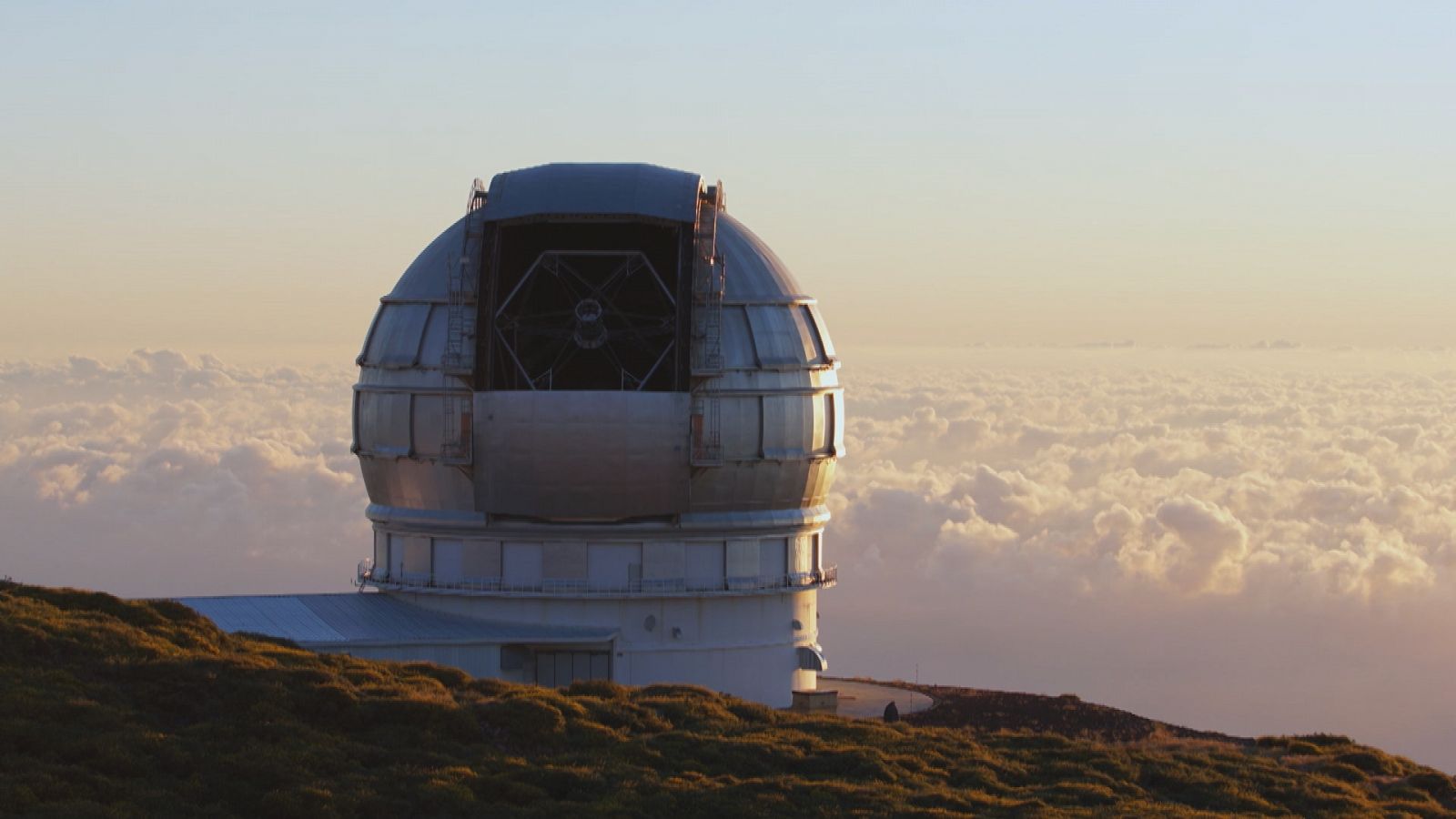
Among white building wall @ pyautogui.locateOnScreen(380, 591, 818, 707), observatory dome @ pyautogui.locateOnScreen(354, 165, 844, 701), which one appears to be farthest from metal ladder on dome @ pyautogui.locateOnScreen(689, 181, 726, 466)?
white building wall @ pyautogui.locateOnScreen(380, 591, 818, 707)

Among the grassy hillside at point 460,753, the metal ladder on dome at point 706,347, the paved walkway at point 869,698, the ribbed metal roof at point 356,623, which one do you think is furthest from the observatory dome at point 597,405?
the grassy hillside at point 460,753

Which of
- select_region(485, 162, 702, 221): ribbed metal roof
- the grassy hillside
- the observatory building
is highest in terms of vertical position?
select_region(485, 162, 702, 221): ribbed metal roof

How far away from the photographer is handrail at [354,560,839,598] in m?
51.6

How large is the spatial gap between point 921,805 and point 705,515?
17.0m

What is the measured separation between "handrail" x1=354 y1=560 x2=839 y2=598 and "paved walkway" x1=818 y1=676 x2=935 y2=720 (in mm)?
3908

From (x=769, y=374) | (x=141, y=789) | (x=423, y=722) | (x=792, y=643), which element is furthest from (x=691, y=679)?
(x=141, y=789)

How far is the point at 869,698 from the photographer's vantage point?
57844 millimetres

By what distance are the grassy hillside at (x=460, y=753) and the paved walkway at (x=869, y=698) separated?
9.11 metres

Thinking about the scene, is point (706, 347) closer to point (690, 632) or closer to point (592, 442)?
point (592, 442)

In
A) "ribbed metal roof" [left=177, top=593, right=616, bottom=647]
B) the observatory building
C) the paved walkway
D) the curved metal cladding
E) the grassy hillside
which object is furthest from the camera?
the paved walkway

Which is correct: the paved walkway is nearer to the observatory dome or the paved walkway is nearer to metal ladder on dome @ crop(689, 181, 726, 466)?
the observatory dome

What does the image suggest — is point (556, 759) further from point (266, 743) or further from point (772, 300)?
point (772, 300)

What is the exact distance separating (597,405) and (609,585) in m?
4.75

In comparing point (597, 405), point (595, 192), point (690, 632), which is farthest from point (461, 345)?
point (690, 632)
